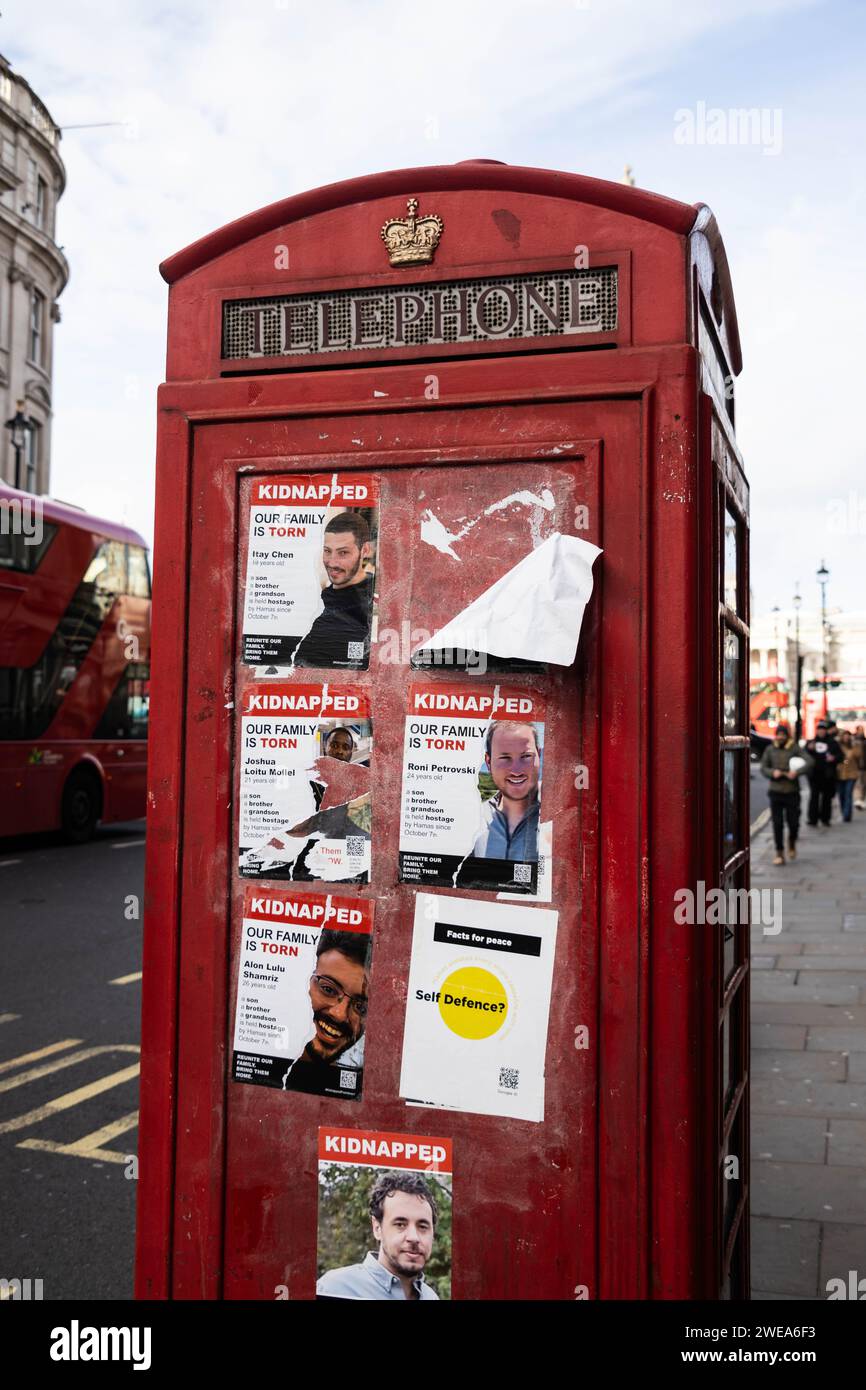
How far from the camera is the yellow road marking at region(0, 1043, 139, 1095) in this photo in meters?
5.41

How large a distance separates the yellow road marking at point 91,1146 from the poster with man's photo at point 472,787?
3.15 metres

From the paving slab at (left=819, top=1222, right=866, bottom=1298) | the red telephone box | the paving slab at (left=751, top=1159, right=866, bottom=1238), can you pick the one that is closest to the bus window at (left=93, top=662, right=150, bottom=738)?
the paving slab at (left=751, top=1159, right=866, bottom=1238)

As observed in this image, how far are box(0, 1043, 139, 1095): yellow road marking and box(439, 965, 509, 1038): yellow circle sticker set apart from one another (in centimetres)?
409

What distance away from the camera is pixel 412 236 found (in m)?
2.06

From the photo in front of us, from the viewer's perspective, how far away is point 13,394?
101 feet

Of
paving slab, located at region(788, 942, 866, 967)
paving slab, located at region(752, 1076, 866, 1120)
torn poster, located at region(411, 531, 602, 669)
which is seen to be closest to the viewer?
torn poster, located at region(411, 531, 602, 669)

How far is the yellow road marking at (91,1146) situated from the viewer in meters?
4.55

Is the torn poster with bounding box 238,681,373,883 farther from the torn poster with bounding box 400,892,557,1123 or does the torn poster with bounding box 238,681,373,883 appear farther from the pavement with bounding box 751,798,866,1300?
the pavement with bounding box 751,798,866,1300

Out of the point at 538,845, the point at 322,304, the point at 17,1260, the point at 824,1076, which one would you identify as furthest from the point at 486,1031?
the point at 824,1076

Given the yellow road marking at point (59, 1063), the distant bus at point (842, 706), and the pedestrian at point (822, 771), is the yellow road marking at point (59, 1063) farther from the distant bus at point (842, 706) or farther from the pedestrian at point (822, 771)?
the distant bus at point (842, 706)

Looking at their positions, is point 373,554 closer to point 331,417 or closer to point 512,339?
point 331,417

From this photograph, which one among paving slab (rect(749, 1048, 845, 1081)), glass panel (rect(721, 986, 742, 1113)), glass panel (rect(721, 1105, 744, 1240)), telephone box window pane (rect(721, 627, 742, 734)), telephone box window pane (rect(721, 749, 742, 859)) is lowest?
paving slab (rect(749, 1048, 845, 1081))

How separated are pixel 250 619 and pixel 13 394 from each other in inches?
1254

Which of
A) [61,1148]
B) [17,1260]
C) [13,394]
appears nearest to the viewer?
[17,1260]
